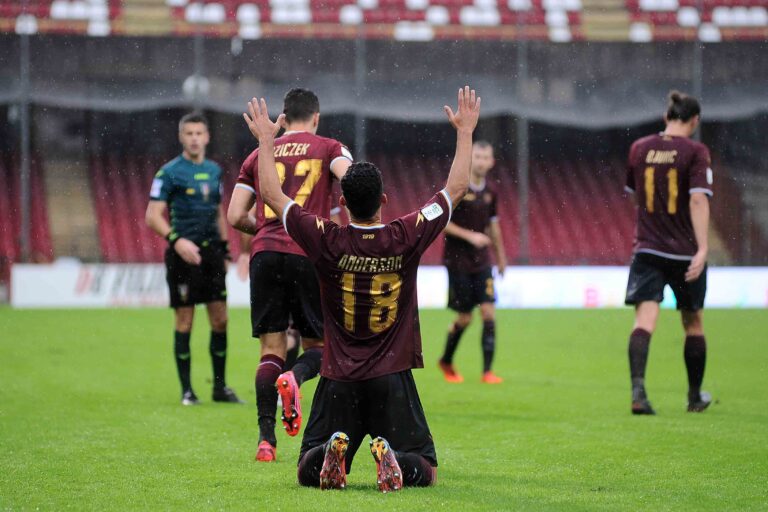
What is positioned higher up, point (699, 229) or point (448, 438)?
point (699, 229)

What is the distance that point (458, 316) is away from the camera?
1052 cm

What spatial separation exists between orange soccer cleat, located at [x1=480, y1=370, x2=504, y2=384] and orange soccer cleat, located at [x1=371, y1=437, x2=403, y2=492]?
5403 mm

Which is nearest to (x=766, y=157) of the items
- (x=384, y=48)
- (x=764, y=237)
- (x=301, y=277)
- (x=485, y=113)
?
(x=764, y=237)

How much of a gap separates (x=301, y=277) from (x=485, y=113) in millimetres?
22354

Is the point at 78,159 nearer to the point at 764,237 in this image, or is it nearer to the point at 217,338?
the point at 764,237

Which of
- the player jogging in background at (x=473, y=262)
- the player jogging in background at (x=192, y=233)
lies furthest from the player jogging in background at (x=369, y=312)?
the player jogging in background at (x=473, y=262)

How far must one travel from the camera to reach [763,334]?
15.3 meters

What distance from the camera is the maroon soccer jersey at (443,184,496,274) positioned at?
1065 centimetres

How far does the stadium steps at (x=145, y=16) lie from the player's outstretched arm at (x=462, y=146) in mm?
25366

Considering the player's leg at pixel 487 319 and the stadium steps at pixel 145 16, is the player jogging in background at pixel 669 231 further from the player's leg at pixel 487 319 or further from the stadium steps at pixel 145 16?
the stadium steps at pixel 145 16

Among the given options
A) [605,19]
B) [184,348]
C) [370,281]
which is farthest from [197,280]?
[605,19]

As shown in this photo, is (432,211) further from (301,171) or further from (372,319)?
(301,171)

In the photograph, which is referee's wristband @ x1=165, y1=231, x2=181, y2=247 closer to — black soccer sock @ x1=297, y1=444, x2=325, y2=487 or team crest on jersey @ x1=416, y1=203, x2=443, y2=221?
black soccer sock @ x1=297, y1=444, x2=325, y2=487

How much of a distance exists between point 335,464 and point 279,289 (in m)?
1.43
